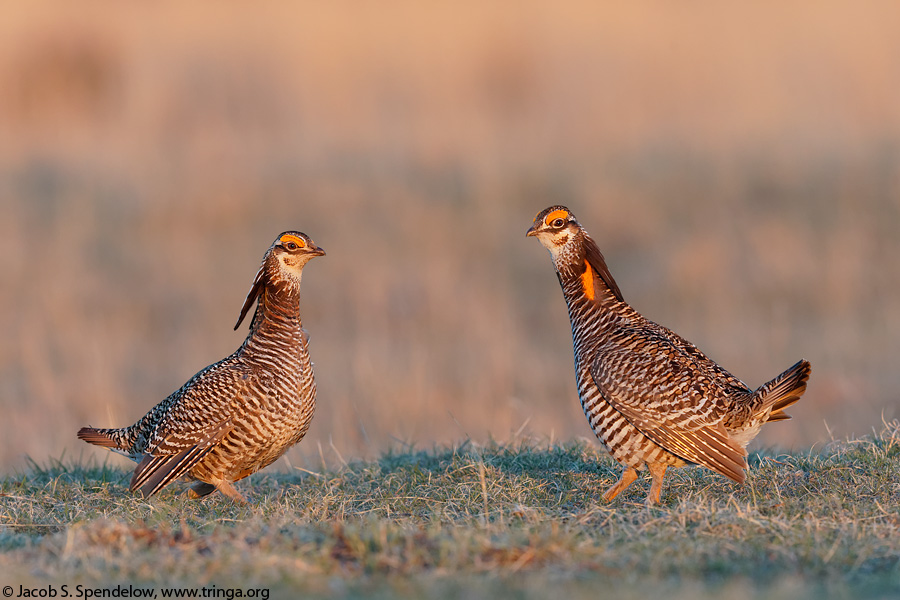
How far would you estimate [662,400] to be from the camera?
17.3 feet

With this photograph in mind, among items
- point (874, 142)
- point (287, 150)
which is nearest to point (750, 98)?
point (874, 142)

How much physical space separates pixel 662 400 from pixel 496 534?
1240 millimetres

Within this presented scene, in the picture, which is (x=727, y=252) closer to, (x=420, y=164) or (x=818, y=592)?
(x=420, y=164)

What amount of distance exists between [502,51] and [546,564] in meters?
11.4

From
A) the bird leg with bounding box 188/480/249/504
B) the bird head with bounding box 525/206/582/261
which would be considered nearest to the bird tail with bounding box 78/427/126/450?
the bird leg with bounding box 188/480/249/504

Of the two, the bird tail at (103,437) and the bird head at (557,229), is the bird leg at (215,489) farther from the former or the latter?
the bird head at (557,229)

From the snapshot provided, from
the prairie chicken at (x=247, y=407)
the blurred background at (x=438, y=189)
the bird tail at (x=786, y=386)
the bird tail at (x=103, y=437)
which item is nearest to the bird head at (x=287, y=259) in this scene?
the prairie chicken at (x=247, y=407)

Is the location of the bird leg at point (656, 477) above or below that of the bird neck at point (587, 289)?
below

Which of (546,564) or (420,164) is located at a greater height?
(420,164)

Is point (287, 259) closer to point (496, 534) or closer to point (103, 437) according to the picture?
point (103, 437)

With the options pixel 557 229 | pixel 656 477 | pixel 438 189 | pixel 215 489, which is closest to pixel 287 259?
pixel 215 489

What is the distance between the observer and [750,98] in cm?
1416

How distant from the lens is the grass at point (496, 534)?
3904 millimetres

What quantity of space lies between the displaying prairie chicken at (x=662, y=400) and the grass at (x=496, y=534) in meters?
0.21
